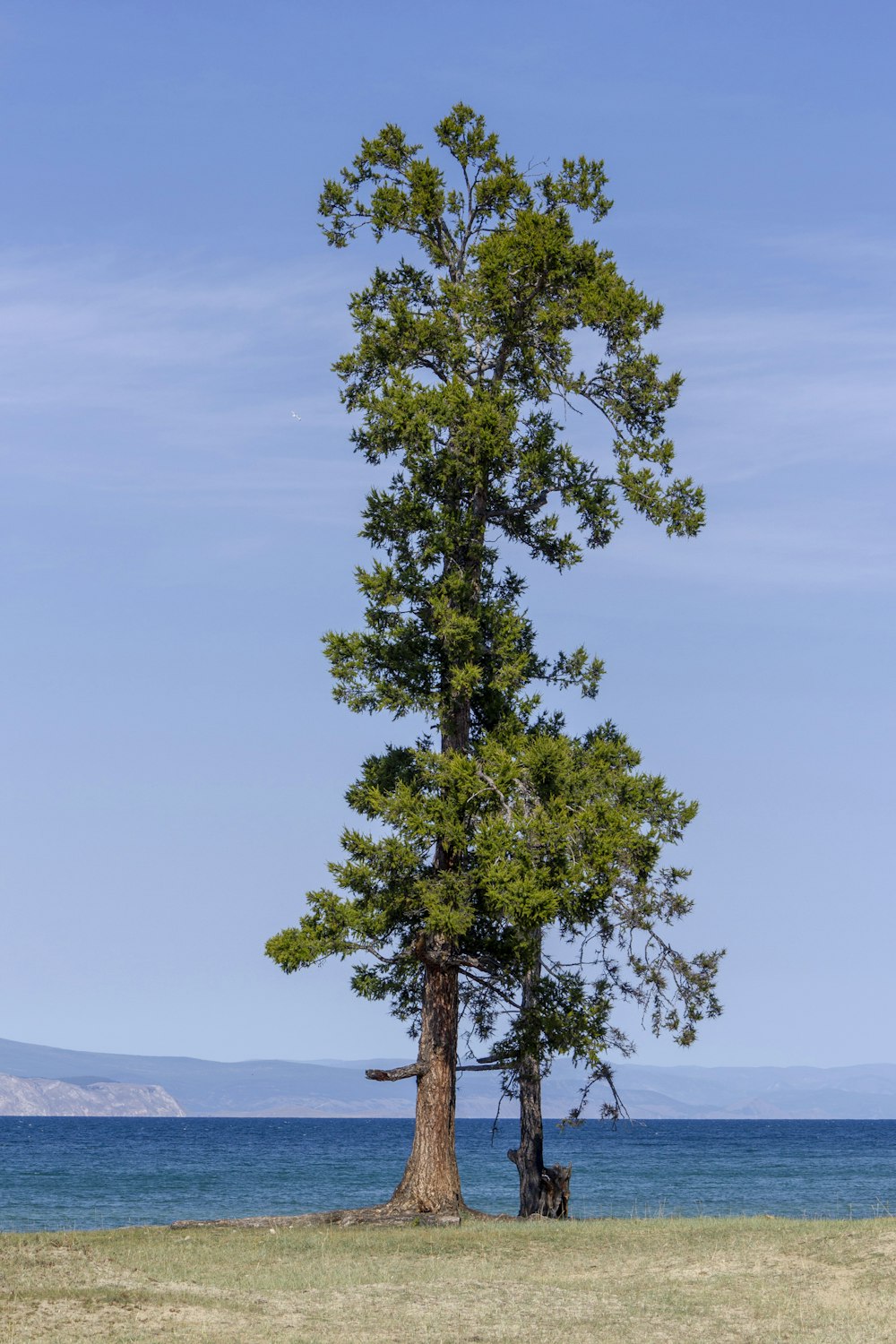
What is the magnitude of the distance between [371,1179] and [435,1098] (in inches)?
1593

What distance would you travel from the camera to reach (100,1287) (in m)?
16.5

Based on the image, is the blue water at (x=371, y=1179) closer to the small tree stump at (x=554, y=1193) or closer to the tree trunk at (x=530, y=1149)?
the small tree stump at (x=554, y=1193)

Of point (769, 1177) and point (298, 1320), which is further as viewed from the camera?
point (769, 1177)

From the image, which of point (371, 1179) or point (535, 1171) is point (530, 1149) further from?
point (371, 1179)

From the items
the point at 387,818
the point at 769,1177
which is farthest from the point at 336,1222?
the point at 769,1177

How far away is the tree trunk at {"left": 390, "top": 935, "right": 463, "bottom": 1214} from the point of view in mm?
24391

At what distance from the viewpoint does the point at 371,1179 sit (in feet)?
204

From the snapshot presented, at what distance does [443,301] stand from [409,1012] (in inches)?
520

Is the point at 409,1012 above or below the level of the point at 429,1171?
above

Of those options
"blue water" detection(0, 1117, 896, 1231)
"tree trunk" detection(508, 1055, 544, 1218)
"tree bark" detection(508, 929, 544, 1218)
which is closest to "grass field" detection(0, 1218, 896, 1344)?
"tree bark" detection(508, 929, 544, 1218)

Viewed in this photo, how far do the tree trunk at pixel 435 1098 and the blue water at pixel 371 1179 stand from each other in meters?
4.03

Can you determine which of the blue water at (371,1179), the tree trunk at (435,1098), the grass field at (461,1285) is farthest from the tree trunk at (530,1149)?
the grass field at (461,1285)

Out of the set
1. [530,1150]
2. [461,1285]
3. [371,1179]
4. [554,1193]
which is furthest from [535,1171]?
[371,1179]

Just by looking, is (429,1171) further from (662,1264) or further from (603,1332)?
(603,1332)
